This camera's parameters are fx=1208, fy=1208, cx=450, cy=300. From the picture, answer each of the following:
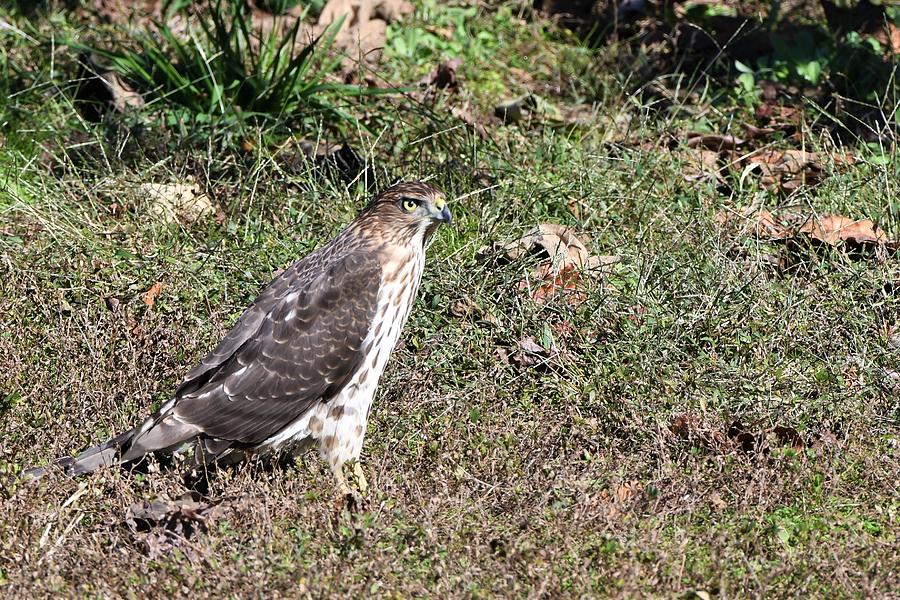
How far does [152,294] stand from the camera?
19.8 ft

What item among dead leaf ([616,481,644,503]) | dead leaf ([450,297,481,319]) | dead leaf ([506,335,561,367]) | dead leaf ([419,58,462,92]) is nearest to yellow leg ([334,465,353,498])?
dead leaf ([616,481,644,503])

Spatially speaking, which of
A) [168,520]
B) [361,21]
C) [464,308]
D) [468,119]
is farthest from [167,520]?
[361,21]

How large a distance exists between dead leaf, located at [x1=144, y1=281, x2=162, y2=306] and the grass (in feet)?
0.34

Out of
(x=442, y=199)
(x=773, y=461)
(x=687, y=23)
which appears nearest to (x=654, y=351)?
(x=773, y=461)

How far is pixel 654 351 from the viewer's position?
18.0ft

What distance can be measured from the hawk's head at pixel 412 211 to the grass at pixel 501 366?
0.69 metres

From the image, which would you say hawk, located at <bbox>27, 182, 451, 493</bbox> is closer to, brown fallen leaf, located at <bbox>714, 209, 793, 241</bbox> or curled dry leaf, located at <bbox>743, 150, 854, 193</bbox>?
brown fallen leaf, located at <bbox>714, 209, 793, 241</bbox>

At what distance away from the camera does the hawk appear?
15.9ft

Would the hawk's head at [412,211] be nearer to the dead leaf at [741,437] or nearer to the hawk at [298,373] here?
the hawk at [298,373]

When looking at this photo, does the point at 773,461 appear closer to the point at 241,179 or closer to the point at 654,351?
the point at 654,351

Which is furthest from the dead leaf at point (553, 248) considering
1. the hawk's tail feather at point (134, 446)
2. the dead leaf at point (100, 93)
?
the dead leaf at point (100, 93)

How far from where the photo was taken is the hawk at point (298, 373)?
190 inches

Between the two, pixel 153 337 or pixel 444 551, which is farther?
pixel 153 337

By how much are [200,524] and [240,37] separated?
4561 mm
